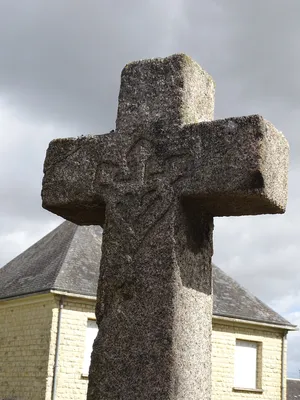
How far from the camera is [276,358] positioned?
80.6 ft

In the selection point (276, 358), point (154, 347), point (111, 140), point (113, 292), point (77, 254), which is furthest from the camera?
point (276, 358)

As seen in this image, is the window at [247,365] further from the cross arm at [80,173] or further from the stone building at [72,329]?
the cross arm at [80,173]

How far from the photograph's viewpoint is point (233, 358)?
2322 centimetres

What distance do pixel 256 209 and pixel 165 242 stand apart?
591mm

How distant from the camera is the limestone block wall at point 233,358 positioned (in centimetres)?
2273

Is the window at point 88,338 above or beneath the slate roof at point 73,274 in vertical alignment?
beneath

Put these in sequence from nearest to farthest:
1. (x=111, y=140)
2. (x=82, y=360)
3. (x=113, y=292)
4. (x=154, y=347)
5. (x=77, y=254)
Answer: (x=154, y=347) < (x=113, y=292) < (x=111, y=140) < (x=82, y=360) < (x=77, y=254)


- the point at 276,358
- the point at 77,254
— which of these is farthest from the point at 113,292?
the point at 276,358

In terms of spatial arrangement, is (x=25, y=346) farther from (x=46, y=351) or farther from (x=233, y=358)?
(x=233, y=358)

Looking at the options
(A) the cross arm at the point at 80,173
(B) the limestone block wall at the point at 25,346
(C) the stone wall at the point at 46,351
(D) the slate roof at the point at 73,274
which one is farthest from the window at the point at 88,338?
(A) the cross arm at the point at 80,173

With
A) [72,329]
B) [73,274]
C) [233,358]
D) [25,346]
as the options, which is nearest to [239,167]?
[72,329]

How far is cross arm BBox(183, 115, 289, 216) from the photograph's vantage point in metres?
3.83

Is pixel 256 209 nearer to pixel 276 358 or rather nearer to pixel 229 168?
pixel 229 168

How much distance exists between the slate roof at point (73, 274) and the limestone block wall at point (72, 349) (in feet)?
1.78
